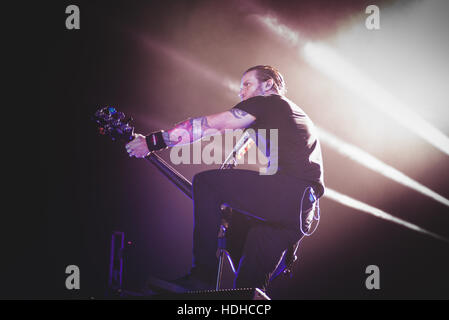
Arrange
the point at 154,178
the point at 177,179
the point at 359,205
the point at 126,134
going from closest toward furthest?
the point at 126,134
the point at 177,179
the point at 154,178
the point at 359,205

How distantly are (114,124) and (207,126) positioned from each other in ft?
2.64

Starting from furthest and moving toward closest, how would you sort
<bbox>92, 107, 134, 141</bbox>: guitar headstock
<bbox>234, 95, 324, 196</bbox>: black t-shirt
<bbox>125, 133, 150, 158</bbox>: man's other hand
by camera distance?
1. <bbox>92, 107, 134, 141</bbox>: guitar headstock
2. <bbox>125, 133, 150, 158</bbox>: man's other hand
3. <bbox>234, 95, 324, 196</bbox>: black t-shirt

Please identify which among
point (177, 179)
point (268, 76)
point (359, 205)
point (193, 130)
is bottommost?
point (359, 205)

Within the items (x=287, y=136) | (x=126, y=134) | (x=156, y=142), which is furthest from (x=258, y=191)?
(x=126, y=134)

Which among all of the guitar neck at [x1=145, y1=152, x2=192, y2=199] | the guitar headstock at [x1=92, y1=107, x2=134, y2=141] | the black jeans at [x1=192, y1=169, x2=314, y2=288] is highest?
the guitar headstock at [x1=92, y1=107, x2=134, y2=141]

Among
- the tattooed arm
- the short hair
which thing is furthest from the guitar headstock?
the short hair

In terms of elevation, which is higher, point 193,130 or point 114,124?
point 114,124

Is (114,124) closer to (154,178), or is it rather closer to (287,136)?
(154,178)

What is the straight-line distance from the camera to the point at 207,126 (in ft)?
7.96

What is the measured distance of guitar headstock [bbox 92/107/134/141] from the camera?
8.95 feet

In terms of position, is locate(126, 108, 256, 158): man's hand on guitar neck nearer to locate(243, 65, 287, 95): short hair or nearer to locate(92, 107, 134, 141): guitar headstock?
locate(92, 107, 134, 141): guitar headstock

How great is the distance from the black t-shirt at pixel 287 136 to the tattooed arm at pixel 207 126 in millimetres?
58

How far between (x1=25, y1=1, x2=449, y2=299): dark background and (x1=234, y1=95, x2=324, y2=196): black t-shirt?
1.32 metres

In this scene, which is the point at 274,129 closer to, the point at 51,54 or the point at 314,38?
the point at 51,54
